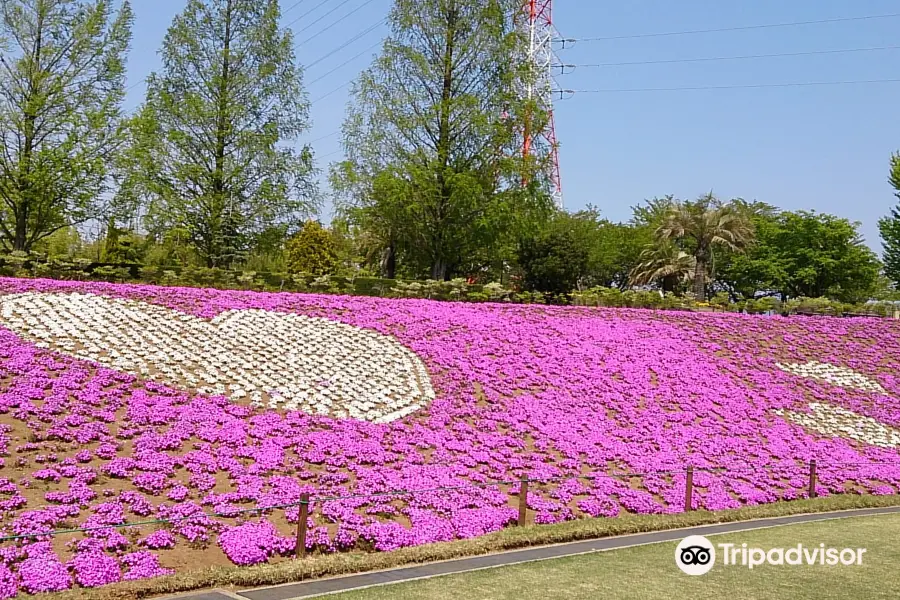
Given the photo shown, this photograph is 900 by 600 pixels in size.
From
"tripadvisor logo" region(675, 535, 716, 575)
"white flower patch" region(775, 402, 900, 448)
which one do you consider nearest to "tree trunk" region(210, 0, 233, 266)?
"white flower patch" region(775, 402, 900, 448)

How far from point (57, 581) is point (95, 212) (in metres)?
20.4

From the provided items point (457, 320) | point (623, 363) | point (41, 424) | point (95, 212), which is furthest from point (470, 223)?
point (41, 424)

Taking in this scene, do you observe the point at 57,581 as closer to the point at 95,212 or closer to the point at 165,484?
the point at 165,484

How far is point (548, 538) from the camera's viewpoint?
36.5 ft

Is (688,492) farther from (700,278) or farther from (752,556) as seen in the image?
(700,278)

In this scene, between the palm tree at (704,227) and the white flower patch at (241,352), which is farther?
the palm tree at (704,227)

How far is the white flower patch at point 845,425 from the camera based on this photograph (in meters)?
20.8

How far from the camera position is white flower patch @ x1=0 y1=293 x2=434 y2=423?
15.5 meters

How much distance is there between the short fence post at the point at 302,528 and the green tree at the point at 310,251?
34497mm

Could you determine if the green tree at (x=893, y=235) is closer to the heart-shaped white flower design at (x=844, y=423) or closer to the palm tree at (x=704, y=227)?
the palm tree at (x=704, y=227)

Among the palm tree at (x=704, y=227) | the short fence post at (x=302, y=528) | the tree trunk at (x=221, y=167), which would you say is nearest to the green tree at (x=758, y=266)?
the palm tree at (x=704, y=227)

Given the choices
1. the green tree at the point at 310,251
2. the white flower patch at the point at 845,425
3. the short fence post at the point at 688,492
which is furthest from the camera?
the green tree at the point at 310,251

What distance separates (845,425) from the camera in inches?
843

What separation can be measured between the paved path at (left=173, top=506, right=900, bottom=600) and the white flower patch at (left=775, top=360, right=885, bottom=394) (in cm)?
1155
